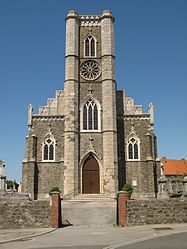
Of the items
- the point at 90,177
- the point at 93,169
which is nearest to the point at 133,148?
the point at 93,169

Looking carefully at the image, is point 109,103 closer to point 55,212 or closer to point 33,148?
point 33,148

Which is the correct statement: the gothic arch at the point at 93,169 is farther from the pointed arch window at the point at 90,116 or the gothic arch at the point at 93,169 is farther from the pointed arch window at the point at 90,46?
the pointed arch window at the point at 90,46

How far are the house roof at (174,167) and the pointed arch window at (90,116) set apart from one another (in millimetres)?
23280

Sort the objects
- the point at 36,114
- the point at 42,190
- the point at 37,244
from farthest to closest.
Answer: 1. the point at 36,114
2. the point at 42,190
3. the point at 37,244

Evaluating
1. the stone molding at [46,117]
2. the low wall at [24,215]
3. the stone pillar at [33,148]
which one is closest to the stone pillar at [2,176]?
the stone pillar at [33,148]

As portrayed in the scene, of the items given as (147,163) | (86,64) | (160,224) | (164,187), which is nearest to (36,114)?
(86,64)

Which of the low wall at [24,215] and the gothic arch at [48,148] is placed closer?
the low wall at [24,215]

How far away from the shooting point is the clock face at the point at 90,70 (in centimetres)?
3503

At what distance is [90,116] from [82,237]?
21.2 m

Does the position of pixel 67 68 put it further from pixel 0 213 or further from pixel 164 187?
pixel 0 213

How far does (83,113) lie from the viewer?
33875 mm

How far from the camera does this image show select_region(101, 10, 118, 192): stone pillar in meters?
→ 31.4

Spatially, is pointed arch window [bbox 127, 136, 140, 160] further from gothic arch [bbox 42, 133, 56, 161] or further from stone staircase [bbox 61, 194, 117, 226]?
stone staircase [bbox 61, 194, 117, 226]

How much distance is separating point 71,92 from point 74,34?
267 inches
